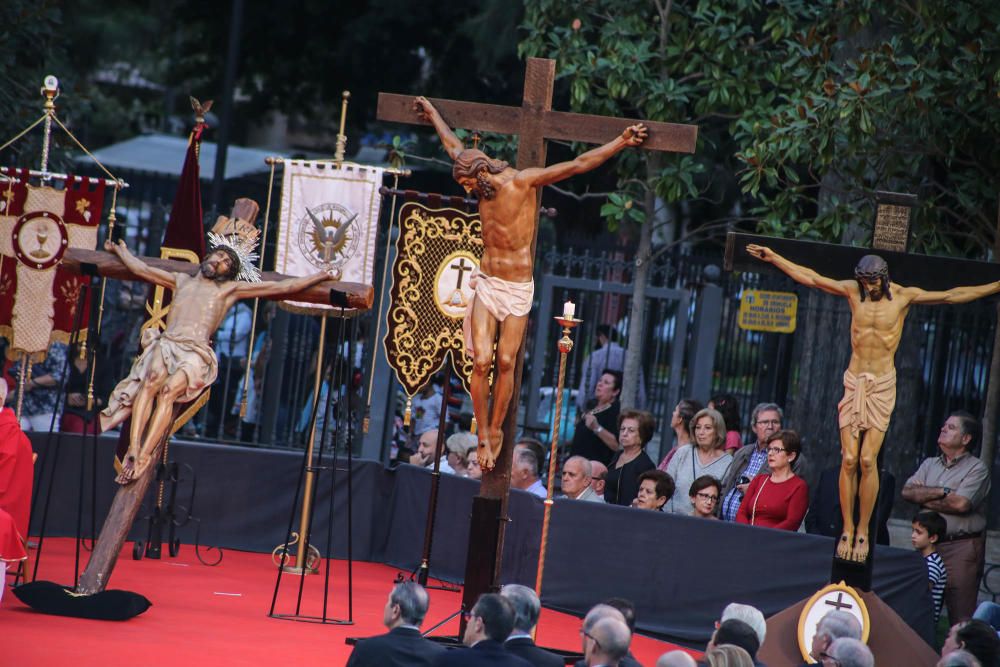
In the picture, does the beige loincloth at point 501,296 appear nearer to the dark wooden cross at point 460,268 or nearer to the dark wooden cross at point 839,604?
the dark wooden cross at point 839,604

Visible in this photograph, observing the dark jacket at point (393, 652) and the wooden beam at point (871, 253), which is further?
the wooden beam at point (871, 253)

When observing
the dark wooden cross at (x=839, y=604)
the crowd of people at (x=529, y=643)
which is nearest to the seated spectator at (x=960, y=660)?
the crowd of people at (x=529, y=643)

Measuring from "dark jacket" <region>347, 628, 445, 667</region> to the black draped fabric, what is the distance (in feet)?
11.6

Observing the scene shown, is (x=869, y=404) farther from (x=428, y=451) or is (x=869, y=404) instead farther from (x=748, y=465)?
(x=428, y=451)

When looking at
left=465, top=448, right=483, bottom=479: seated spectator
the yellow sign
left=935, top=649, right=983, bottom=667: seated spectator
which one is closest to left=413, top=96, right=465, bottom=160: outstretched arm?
left=935, top=649, right=983, bottom=667: seated spectator

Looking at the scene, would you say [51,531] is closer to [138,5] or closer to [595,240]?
[595,240]

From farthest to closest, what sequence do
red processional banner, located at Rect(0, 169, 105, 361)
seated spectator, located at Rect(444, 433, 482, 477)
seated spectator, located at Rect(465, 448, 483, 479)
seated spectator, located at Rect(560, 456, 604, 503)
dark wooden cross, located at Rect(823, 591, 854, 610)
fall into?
seated spectator, located at Rect(444, 433, 482, 477)
seated spectator, located at Rect(465, 448, 483, 479)
red processional banner, located at Rect(0, 169, 105, 361)
seated spectator, located at Rect(560, 456, 604, 503)
dark wooden cross, located at Rect(823, 591, 854, 610)

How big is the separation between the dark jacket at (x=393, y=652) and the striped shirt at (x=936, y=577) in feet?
13.5

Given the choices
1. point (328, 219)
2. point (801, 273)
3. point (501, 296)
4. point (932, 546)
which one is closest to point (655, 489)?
point (932, 546)

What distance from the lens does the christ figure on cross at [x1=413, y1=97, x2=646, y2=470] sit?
7734 mm

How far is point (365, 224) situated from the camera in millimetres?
10758

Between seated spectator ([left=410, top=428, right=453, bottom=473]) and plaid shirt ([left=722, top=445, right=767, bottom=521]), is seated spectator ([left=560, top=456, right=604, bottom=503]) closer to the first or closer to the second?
plaid shirt ([left=722, top=445, right=767, bottom=521])

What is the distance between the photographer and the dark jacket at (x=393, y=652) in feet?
20.1

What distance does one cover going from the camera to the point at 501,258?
7.81 meters
